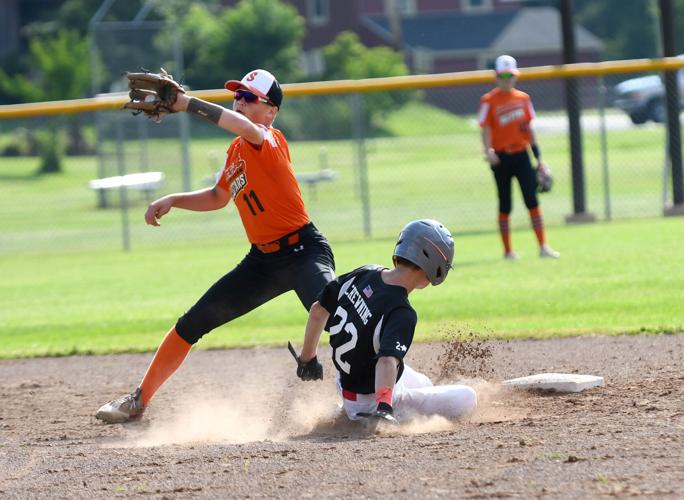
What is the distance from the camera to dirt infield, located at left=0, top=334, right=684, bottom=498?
4.92m

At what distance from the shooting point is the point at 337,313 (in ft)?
20.1

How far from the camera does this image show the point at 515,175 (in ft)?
45.1

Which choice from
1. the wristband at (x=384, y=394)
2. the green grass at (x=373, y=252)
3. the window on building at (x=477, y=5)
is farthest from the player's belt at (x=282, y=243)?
the window on building at (x=477, y=5)

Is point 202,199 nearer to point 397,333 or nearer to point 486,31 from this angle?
point 397,333

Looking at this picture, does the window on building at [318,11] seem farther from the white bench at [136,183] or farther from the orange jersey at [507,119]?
the orange jersey at [507,119]

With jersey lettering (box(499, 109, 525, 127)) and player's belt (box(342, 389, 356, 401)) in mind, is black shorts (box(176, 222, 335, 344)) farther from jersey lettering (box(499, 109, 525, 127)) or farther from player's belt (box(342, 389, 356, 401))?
jersey lettering (box(499, 109, 525, 127))

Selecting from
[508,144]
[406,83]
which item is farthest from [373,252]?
[406,83]

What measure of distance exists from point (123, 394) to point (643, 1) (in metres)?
62.8

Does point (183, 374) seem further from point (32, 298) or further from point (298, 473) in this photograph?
point (32, 298)

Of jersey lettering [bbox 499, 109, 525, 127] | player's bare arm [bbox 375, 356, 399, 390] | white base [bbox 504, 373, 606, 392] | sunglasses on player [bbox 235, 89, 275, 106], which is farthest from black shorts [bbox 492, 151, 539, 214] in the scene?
player's bare arm [bbox 375, 356, 399, 390]

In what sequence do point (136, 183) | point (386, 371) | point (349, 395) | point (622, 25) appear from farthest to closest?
1. point (622, 25)
2. point (136, 183)
3. point (349, 395)
4. point (386, 371)

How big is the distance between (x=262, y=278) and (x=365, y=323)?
1.12 m

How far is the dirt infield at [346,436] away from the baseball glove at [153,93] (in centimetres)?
176

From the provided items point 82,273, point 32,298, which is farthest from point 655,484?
point 82,273
